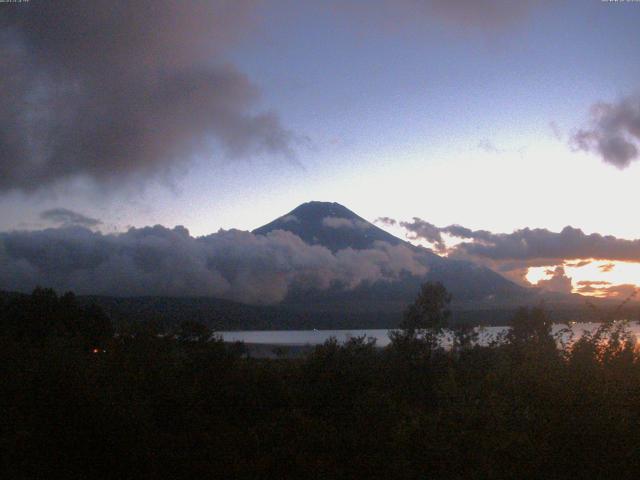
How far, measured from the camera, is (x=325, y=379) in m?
11.3

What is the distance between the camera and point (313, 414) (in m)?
10.3

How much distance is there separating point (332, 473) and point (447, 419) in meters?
2.07

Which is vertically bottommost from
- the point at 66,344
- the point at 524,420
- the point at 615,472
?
the point at 615,472

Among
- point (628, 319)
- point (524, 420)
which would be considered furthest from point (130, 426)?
point (628, 319)

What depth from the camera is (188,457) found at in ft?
25.7

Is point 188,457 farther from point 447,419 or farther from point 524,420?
point 524,420

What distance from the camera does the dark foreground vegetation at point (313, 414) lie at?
7.82m

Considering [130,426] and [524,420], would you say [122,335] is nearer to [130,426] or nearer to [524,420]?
[130,426]

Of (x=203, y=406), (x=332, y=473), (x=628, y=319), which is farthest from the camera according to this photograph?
(x=628, y=319)

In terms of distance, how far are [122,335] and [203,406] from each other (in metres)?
3.13

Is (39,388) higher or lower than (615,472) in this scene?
higher

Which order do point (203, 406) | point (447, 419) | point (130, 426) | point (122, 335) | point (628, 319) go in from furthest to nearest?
point (122, 335), point (628, 319), point (203, 406), point (447, 419), point (130, 426)

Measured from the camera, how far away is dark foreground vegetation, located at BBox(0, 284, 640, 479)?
7.82 m

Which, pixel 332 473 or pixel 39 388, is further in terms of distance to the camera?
pixel 39 388
